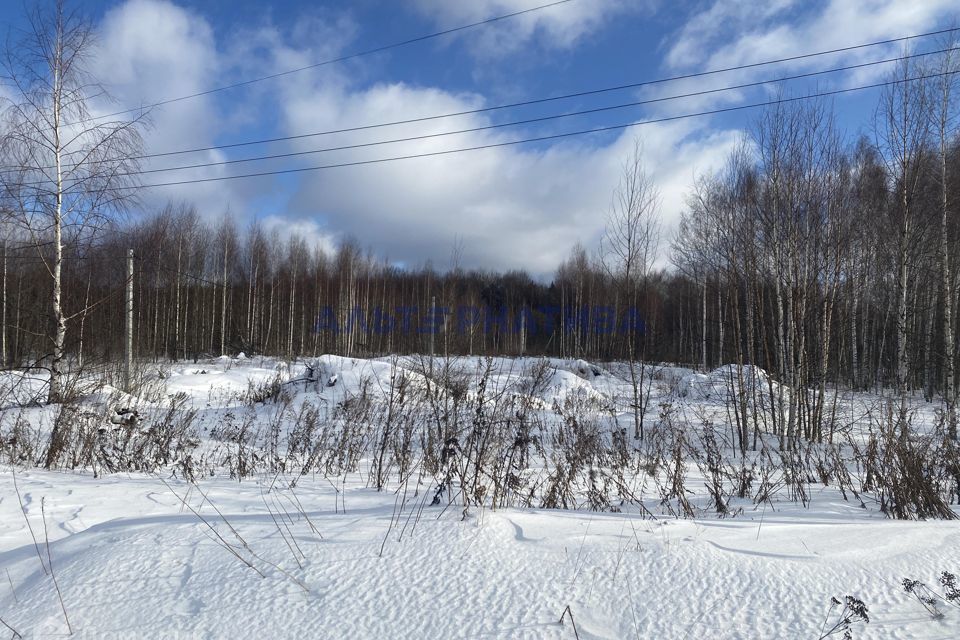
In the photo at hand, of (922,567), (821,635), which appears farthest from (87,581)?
(922,567)

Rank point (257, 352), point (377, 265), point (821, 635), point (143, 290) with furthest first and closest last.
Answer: point (377, 265) < point (257, 352) < point (143, 290) < point (821, 635)

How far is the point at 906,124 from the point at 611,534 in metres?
11.3

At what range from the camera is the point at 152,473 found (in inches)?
197

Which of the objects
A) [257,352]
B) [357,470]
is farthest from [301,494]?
[257,352]

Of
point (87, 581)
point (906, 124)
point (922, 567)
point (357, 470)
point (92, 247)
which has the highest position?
point (906, 124)

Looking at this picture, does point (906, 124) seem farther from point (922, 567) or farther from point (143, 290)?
point (143, 290)

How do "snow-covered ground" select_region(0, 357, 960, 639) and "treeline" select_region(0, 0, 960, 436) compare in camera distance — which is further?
"treeline" select_region(0, 0, 960, 436)

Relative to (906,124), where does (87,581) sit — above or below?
below

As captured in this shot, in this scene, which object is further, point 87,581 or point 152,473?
point 152,473

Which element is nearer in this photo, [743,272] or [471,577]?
[471,577]

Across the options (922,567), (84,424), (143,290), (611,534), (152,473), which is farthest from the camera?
(143,290)

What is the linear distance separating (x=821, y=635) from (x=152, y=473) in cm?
566

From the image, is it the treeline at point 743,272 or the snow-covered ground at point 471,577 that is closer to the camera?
the snow-covered ground at point 471,577

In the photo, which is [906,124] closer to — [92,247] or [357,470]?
[357,470]
